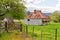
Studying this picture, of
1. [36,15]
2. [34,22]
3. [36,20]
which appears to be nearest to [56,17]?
[36,15]

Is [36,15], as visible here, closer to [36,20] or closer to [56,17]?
[36,20]

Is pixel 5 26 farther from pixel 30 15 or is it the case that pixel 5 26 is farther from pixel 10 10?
pixel 30 15

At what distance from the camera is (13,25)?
25.9 metres

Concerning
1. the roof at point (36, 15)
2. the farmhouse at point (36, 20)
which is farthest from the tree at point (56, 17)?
the farmhouse at point (36, 20)

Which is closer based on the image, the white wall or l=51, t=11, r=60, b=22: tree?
the white wall

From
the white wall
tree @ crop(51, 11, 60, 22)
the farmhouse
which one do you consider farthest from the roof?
tree @ crop(51, 11, 60, 22)

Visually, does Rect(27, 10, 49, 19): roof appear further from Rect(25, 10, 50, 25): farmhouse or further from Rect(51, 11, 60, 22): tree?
Rect(51, 11, 60, 22): tree

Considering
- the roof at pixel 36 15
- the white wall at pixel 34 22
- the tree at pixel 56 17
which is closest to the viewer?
the white wall at pixel 34 22

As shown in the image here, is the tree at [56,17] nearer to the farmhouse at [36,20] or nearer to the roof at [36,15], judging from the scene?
the roof at [36,15]

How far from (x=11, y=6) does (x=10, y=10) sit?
1.33 m

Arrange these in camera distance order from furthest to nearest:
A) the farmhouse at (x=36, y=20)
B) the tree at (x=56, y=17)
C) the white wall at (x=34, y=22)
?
the tree at (x=56, y=17) < the farmhouse at (x=36, y=20) < the white wall at (x=34, y=22)

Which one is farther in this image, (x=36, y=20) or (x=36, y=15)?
(x=36, y=15)

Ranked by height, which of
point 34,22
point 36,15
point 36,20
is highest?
point 36,15

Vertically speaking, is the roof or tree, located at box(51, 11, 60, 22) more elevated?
the roof
